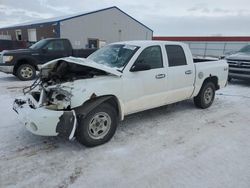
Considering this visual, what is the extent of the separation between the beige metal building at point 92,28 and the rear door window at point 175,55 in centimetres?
2055

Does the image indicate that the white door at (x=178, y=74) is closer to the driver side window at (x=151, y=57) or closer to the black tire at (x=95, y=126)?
→ the driver side window at (x=151, y=57)

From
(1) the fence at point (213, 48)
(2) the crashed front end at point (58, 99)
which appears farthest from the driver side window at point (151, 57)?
(1) the fence at point (213, 48)

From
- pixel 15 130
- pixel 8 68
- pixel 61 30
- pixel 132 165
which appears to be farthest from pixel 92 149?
pixel 61 30

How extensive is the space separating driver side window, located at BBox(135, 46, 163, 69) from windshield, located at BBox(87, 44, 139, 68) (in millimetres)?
188

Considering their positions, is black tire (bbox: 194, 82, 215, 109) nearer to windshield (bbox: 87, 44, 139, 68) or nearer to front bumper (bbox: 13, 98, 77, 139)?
windshield (bbox: 87, 44, 139, 68)

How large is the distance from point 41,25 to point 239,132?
85.0 feet

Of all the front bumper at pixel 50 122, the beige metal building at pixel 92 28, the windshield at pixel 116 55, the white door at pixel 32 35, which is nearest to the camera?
the front bumper at pixel 50 122

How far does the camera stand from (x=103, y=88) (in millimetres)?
3992

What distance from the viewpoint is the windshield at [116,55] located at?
15.1 feet

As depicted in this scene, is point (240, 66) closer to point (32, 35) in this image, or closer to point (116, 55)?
point (116, 55)

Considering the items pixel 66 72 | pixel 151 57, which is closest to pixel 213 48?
pixel 151 57

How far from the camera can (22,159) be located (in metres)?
3.59

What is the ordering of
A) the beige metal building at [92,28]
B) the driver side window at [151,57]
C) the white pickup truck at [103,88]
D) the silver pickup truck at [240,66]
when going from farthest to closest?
the beige metal building at [92,28] < the silver pickup truck at [240,66] < the driver side window at [151,57] < the white pickup truck at [103,88]

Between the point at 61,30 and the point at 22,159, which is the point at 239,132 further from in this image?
the point at 61,30
